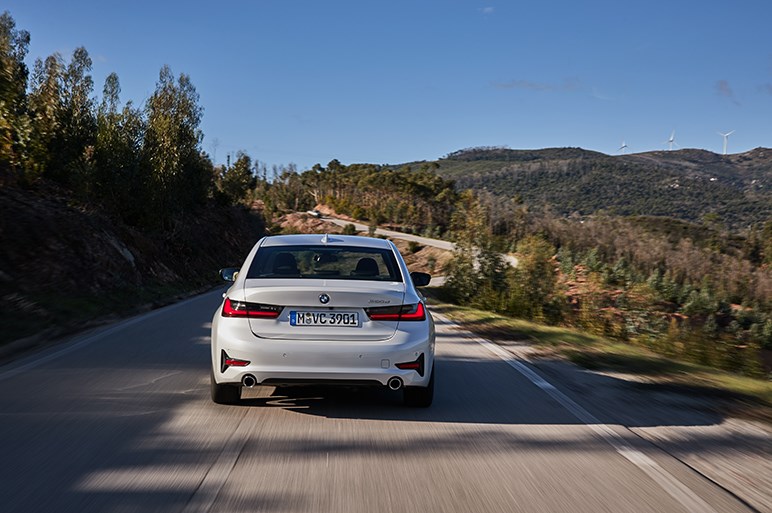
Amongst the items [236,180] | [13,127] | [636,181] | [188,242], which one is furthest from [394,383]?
[636,181]

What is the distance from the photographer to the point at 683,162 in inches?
6112

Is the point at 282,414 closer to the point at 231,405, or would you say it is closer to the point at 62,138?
the point at 231,405

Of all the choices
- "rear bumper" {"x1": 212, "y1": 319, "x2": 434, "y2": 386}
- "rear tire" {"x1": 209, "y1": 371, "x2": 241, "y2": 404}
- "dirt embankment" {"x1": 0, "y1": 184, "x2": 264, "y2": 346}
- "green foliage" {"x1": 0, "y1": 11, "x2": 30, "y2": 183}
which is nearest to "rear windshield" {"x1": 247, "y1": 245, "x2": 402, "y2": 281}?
"rear bumper" {"x1": 212, "y1": 319, "x2": 434, "y2": 386}

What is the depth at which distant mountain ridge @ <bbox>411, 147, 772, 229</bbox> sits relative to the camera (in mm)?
102062

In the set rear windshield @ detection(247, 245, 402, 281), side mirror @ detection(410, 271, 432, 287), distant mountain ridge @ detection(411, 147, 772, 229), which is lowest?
distant mountain ridge @ detection(411, 147, 772, 229)

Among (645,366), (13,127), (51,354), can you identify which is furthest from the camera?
(13,127)

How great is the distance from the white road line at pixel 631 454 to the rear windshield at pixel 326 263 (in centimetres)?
212

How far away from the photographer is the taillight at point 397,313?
21.3ft

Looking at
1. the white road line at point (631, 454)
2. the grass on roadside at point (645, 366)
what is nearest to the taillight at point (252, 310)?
the white road line at point (631, 454)

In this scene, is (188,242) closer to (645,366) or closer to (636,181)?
(645,366)

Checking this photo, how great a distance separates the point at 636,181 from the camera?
397 feet

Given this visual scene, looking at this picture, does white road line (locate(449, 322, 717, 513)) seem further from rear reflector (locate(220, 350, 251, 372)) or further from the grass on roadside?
rear reflector (locate(220, 350, 251, 372))

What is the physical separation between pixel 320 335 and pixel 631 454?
2.61 meters

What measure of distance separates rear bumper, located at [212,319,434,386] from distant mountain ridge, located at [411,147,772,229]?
247 ft
